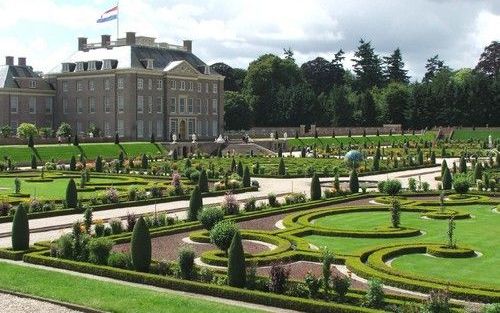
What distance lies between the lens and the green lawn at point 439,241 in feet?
63.1

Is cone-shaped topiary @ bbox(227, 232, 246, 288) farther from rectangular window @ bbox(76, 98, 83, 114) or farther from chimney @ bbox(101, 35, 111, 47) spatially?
chimney @ bbox(101, 35, 111, 47)

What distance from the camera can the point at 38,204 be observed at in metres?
30.8

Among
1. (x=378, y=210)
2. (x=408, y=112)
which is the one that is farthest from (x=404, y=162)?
(x=408, y=112)

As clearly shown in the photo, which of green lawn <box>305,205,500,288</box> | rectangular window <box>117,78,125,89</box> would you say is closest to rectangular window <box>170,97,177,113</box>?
rectangular window <box>117,78,125,89</box>

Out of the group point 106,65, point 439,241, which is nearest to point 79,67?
point 106,65

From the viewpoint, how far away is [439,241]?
24.0 metres

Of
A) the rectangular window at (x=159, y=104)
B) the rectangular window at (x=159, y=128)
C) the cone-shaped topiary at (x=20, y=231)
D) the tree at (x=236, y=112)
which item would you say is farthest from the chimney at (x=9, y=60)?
the cone-shaped topiary at (x=20, y=231)

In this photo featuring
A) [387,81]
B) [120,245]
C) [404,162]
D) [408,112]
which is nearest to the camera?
Answer: [120,245]

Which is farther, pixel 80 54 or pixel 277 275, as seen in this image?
pixel 80 54

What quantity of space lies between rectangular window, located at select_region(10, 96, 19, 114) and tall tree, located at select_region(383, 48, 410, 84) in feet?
239

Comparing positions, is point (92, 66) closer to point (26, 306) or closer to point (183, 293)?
point (183, 293)

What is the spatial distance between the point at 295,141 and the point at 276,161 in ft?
81.6

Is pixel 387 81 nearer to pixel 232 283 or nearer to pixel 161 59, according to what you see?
pixel 161 59

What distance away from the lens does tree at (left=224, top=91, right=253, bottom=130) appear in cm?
10744
